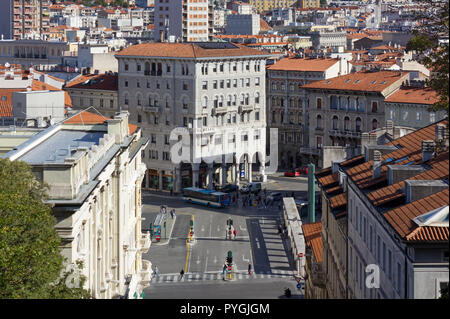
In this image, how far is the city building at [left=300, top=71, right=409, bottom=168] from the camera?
397 feet

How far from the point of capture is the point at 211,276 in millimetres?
82250

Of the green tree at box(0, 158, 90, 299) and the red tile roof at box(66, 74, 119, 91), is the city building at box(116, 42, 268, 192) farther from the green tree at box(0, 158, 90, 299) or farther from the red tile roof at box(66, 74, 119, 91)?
the green tree at box(0, 158, 90, 299)

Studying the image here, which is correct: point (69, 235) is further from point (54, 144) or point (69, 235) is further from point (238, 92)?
point (238, 92)

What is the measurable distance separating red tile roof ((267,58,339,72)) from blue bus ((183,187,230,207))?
1230 inches

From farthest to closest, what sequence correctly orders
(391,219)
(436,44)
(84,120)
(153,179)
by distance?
(153,179) → (84,120) → (391,219) → (436,44)

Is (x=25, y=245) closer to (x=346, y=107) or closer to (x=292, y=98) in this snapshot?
(x=346, y=107)

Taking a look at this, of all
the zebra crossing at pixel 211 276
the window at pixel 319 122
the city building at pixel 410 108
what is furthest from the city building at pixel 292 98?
the zebra crossing at pixel 211 276

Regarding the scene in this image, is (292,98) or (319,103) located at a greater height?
(319,103)

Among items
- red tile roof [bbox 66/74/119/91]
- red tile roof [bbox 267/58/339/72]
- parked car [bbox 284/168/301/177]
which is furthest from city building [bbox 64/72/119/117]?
red tile roof [bbox 267/58/339/72]

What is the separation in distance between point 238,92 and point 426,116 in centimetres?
2460

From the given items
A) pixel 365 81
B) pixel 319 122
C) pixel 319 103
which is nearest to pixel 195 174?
pixel 319 122

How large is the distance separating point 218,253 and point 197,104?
34172 millimetres

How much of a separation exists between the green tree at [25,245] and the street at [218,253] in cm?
3898

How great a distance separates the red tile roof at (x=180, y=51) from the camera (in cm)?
12331
